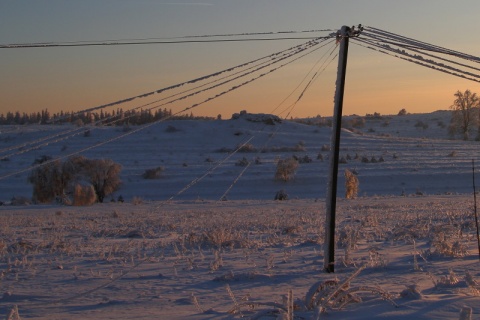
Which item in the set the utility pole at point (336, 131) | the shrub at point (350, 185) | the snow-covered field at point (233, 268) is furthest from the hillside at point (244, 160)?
the utility pole at point (336, 131)

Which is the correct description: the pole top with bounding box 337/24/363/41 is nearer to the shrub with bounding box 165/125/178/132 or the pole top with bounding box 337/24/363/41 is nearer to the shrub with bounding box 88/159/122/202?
the shrub with bounding box 88/159/122/202

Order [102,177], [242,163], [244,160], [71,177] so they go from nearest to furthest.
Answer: [71,177] → [102,177] → [242,163] → [244,160]

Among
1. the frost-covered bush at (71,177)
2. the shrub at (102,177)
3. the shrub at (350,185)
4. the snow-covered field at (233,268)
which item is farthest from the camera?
the shrub at (102,177)

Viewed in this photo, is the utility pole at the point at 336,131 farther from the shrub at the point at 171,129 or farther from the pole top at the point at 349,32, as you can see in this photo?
the shrub at the point at 171,129

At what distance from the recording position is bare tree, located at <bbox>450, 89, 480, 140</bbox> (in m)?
72.9

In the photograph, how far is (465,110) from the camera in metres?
74.0

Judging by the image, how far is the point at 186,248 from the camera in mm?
12062

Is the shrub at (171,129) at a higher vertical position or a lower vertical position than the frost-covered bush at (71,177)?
higher

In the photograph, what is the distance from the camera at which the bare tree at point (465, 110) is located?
72.9 m

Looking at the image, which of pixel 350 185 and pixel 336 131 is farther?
pixel 350 185

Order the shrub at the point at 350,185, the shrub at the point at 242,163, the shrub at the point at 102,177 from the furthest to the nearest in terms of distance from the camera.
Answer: the shrub at the point at 242,163
the shrub at the point at 102,177
the shrub at the point at 350,185

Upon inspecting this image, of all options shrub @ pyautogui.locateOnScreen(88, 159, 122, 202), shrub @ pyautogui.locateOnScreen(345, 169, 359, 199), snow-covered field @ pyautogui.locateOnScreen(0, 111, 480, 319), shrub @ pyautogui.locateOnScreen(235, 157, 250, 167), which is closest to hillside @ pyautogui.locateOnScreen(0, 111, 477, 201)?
shrub @ pyautogui.locateOnScreen(235, 157, 250, 167)

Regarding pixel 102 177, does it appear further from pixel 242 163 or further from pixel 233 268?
pixel 233 268

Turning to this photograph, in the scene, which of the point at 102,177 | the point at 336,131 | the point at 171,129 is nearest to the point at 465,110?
the point at 171,129
